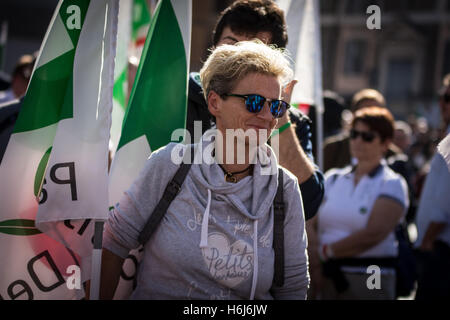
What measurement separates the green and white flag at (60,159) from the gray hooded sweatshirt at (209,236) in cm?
21

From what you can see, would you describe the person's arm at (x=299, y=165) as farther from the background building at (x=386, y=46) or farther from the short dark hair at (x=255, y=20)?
the background building at (x=386, y=46)

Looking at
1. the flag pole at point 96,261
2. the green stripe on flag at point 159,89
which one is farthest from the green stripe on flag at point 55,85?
the flag pole at point 96,261

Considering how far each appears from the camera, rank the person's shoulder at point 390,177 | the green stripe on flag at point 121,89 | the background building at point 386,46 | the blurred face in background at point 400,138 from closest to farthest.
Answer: the green stripe on flag at point 121,89, the person's shoulder at point 390,177, the blurred face in background at point 400,138, the background building at point 386,46

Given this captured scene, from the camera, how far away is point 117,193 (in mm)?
2555

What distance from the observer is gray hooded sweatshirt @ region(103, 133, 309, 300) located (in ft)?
6.77

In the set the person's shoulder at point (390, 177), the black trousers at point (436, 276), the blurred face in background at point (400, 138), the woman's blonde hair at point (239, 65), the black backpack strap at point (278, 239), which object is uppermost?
the woman's blonde hair at point (239, 65)

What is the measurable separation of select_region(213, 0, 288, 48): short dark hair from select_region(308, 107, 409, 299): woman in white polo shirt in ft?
5.19

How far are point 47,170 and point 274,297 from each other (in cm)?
105

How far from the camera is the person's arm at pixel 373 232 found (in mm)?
3896

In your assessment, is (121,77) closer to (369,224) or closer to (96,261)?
(96,261)

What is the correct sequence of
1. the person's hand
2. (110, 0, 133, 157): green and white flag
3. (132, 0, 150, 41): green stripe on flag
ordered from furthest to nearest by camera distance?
(132, 0, 150, 41): green stripe on flag < (110, 0, 133, 157): green and white flag < the person's hand

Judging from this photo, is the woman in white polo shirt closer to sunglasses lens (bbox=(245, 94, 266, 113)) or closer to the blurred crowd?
the blurred crowd

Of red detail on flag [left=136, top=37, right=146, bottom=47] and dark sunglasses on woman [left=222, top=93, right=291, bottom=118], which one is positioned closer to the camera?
dark sunglasses on woman [left=222, top=93, right=291, bottom=118]

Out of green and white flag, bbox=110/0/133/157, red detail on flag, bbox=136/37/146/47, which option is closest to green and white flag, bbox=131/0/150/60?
red detail on flag, bbox=136/37/146/47
